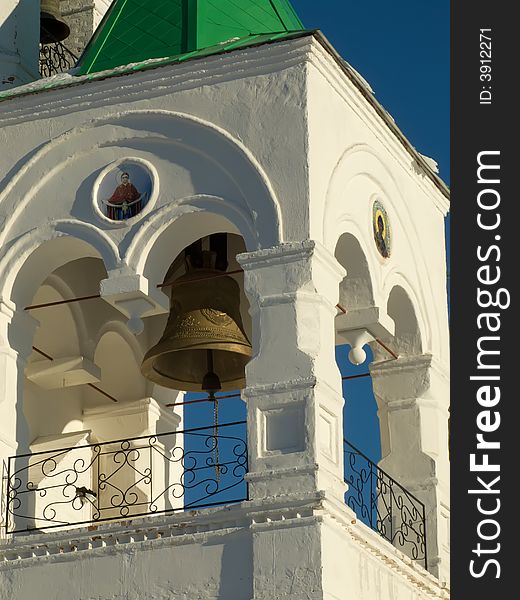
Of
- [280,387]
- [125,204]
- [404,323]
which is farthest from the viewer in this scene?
[404,323]

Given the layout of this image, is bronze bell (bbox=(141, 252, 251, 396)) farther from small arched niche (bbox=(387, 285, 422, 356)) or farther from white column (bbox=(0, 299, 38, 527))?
small arched niche (bbox=(387, 285, 422, 356))

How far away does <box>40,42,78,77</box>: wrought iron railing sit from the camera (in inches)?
845

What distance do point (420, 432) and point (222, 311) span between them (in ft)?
6.36

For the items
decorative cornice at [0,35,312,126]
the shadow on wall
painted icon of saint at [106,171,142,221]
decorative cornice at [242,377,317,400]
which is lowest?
the shadow on wall

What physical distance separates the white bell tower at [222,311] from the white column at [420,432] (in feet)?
0.06

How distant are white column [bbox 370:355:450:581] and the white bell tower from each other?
0.06ft

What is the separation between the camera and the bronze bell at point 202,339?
1897cm

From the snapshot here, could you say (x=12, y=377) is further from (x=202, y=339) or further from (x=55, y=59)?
(x=55, y=59)

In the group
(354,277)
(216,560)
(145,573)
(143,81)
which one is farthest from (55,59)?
(216,560)

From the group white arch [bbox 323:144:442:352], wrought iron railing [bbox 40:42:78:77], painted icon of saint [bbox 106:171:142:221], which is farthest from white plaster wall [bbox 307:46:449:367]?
wrought iron railing [bbox 40:42:78:77]

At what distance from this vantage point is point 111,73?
18906 millimetres

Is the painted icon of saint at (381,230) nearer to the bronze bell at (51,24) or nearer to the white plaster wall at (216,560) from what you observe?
the white plaster wall at (216,560)

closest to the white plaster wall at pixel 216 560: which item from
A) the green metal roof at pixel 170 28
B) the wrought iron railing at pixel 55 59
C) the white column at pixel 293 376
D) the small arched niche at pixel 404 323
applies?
the white column at pixel 293 376

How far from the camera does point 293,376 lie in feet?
57.8
